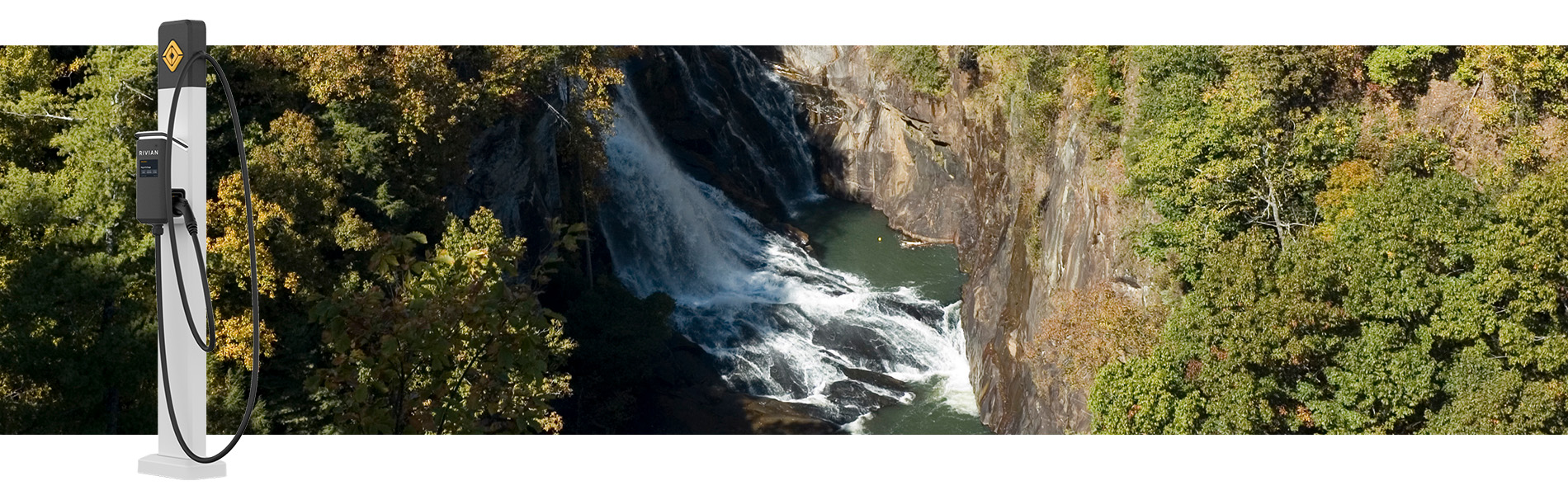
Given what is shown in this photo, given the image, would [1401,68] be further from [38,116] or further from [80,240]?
[38,116]

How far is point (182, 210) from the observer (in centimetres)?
613

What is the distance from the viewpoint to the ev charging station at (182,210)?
608cm

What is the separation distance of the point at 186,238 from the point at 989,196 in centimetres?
710

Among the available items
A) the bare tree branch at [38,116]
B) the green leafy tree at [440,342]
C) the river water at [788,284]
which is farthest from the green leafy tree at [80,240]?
the green leafy tree at [440,342]

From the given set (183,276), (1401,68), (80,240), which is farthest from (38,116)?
(1401,68)

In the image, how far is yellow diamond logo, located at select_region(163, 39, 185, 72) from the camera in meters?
6.16

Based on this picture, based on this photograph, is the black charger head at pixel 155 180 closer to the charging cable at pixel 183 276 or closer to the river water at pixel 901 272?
the charging cable at pixel 183 276

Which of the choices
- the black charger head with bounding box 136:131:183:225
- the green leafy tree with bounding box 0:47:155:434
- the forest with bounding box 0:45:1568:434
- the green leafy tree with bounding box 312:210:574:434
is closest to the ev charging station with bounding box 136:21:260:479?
the black charger head with bounding box 136:131:183:225

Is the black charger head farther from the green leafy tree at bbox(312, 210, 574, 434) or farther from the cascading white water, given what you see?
the cascading white water

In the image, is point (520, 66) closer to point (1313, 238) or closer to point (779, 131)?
point (779, 131)
